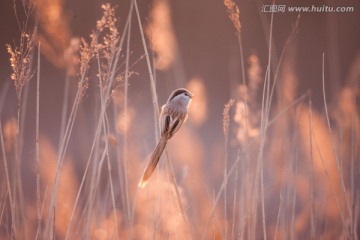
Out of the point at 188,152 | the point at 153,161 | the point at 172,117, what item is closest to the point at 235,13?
the point at 172,117

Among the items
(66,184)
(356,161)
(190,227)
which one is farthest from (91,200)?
(356,161)

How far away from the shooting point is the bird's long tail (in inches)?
61.4

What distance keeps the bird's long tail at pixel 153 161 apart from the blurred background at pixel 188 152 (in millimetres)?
109

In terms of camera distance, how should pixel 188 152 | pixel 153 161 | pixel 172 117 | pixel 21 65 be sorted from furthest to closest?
pixel 188 152
pixel 172 117
pixel 153 161
pixel 21 65

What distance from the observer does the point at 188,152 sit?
2.18 meters

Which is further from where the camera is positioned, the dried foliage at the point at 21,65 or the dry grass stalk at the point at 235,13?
the dry grass stalk at the point at 235,13

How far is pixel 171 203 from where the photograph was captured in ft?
6.44

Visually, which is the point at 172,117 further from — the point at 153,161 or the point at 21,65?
the point at 21,65

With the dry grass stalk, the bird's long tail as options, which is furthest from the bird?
the dry grass stalk

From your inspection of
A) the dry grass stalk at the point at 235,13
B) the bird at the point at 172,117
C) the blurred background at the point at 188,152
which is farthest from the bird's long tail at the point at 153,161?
the dry grass stalk at the point at 235,13

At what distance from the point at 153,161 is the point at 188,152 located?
23.3 inches

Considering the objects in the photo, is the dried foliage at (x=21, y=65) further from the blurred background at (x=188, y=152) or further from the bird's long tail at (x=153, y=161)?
the bird's long tail at (x=153, y=161)

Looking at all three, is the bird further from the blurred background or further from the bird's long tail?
the blurred background

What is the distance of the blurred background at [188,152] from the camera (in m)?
1.73
